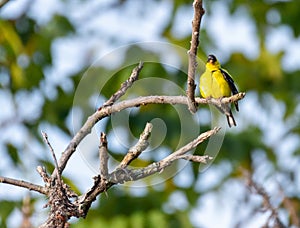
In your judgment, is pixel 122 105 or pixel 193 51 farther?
pixel 122 105

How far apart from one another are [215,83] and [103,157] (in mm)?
626

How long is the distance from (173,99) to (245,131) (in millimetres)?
5580

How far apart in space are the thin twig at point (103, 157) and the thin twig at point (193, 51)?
0.20m

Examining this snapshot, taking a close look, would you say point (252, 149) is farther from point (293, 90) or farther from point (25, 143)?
point (25, 143)

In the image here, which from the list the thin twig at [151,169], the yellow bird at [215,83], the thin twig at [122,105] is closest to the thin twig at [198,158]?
the thin twig at [151,169]

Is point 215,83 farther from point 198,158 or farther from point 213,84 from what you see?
point 198,158

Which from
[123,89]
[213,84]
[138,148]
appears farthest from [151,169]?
[213,84]

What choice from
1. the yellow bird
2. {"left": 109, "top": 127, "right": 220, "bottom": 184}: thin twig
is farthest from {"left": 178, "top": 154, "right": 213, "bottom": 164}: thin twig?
the yellow bird

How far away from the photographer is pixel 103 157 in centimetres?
171

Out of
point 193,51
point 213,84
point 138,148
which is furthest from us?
point 213,84

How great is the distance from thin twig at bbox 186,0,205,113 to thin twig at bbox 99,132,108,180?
0.20 m

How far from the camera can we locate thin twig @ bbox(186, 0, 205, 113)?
5.20ft

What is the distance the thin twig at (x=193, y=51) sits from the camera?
1.59 meters

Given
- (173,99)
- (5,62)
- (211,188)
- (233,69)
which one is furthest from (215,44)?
(173,99)
